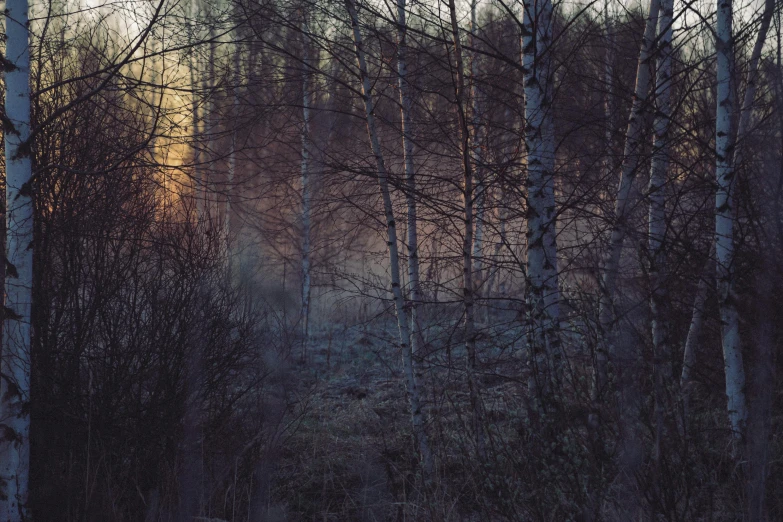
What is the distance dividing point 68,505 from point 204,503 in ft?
3.13

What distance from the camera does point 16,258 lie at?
4.14 m

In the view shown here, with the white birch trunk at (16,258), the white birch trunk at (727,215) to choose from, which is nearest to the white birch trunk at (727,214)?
the white birch trunk at (727,215)

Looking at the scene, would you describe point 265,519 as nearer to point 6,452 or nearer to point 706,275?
point 6,452

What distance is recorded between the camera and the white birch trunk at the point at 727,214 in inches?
182

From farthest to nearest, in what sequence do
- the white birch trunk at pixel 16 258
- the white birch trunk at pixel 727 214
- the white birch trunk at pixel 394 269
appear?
the white birch trunk at pixel 394 269 < the white birch trunk at pixel 727 214 < the white birch trunk at pixel 16 258

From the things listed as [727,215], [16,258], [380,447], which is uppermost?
[727,215]

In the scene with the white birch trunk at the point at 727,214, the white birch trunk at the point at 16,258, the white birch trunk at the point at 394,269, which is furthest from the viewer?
the white birch trunk at the point at 394,269

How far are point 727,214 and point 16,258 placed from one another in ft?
16.0

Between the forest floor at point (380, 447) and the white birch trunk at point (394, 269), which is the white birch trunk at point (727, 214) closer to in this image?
the forest floor at point (380, 447)

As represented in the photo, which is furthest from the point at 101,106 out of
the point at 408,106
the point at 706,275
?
the point at 706,275

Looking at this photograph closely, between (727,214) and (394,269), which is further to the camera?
(394,269)

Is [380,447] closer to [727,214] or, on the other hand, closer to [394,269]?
[394,269]

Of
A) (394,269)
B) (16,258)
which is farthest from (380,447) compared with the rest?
(16,258)

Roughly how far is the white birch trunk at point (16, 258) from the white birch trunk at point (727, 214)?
4.71 metres
